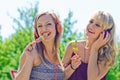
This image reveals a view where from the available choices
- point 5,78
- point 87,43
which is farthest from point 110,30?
point 5,78

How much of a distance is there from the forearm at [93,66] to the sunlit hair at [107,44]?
8cm

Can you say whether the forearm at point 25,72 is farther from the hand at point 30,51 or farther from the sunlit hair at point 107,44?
the sunlit hair at point 107,44

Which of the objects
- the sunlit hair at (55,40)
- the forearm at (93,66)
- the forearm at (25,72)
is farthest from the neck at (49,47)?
the forearm at (93,66)

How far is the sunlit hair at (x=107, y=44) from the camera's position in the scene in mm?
4133

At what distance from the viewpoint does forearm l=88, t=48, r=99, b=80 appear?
13.4ft

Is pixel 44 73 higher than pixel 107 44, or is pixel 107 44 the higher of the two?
pixel 107 44

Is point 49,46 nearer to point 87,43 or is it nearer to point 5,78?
point 87,43

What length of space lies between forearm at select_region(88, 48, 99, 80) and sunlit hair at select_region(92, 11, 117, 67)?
0.08 meters

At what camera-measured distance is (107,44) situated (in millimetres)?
4266

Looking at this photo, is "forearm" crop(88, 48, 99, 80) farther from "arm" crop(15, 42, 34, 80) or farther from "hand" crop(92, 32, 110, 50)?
"arm" crop(15, 42, 34, 80)

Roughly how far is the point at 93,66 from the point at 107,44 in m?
0.31

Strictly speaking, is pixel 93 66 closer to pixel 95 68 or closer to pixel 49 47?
pixel 95 68

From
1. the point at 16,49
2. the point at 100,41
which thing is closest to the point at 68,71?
the point at 100,41

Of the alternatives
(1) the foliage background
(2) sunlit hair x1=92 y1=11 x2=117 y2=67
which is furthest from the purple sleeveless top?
(1) the foliage background
